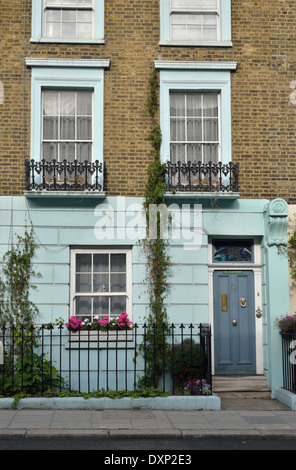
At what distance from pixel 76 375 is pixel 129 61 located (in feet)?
21.5

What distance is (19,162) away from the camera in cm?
1277

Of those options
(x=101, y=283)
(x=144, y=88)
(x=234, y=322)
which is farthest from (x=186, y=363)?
(x=144, y=88)

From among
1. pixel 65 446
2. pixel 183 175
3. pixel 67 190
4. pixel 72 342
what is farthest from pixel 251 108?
pixel 65 446

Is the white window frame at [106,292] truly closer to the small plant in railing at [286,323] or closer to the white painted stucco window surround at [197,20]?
the small plant in railing at [286,323]

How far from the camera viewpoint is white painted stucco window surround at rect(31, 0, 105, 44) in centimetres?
1316

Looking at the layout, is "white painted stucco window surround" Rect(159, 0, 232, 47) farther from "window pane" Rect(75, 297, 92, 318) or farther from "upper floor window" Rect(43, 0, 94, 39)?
"window pane" Rect(75, 297, 92, 318)

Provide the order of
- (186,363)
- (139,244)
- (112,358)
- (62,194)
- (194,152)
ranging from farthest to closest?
(194,152)
(139,244)
(62,194)
(112,358)
(186,363)

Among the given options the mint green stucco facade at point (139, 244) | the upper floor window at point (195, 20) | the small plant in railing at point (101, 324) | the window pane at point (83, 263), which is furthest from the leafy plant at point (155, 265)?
the upper floor window at point (195, 20)

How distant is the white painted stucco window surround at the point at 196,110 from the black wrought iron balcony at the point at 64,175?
1.48 meters

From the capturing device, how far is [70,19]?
43.9 ft

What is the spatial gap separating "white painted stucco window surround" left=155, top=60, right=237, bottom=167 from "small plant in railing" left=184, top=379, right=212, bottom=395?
453 cm

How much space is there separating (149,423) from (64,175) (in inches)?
209

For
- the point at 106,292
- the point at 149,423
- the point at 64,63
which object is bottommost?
the point at 149,423

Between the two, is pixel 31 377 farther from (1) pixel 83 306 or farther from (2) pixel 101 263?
(2) pixel 101 263
